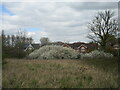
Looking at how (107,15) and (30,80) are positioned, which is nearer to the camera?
(30,80)

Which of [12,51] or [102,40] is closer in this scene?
[12,51]

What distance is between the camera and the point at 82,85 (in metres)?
6.10

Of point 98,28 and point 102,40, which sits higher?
point 98,28

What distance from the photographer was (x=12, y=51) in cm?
2138

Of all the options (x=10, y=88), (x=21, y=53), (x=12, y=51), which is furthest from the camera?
(x=21, y=53)

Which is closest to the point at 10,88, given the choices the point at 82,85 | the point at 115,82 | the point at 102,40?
the point at 82,85

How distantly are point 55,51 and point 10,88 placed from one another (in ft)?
63.1

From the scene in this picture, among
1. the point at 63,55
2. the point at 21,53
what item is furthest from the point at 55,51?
the point at 21,53

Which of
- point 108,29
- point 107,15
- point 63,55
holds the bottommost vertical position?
point 63,55

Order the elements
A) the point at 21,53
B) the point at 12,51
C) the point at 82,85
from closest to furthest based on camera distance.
Result: the point at 82,85 < the point at 12,51 < the point at 21,53

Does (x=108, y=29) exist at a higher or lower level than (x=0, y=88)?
higher

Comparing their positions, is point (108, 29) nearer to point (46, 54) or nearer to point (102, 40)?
point (102, 40)

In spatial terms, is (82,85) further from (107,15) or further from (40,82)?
(107,15)

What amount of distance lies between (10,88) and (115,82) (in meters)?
3.58
